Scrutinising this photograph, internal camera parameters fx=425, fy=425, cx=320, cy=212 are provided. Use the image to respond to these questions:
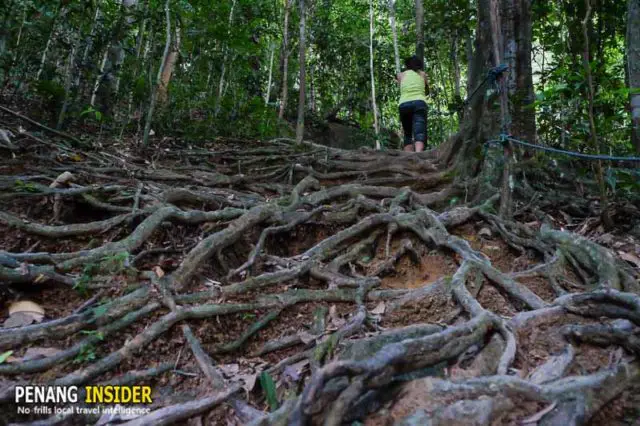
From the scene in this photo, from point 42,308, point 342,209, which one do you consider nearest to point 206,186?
point 342,209

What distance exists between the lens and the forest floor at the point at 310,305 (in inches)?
64.7

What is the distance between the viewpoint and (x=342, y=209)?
4.03 metres

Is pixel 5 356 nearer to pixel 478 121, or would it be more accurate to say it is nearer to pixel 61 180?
pixel 61 180

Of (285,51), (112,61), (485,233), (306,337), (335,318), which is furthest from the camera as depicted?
(285,51)

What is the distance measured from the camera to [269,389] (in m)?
1.92

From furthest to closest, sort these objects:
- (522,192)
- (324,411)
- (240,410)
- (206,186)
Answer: (206,186) → (522,192) → (240,410) → (324,411)

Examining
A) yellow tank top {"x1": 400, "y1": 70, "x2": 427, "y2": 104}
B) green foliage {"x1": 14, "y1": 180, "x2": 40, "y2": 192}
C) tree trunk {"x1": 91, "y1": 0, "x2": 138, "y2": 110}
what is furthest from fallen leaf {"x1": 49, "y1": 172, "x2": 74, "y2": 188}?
yellow tank top {"x1": 400, "y1": 70, "x2": 427, "y2": 104}

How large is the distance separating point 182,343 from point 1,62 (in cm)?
545

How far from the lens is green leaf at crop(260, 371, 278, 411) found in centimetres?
188

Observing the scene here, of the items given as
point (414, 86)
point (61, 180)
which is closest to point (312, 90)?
point (414, 86)

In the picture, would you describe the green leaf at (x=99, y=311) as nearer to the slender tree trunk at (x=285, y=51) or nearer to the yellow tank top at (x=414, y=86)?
the yellow tank top at (x=414, y=86)

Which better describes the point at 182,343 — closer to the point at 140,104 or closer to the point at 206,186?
the point at 206,186

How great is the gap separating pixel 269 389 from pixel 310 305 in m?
0.79

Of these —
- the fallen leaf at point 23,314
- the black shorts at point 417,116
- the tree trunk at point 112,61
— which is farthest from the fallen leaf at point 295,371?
the tree trunk at point 112,61
